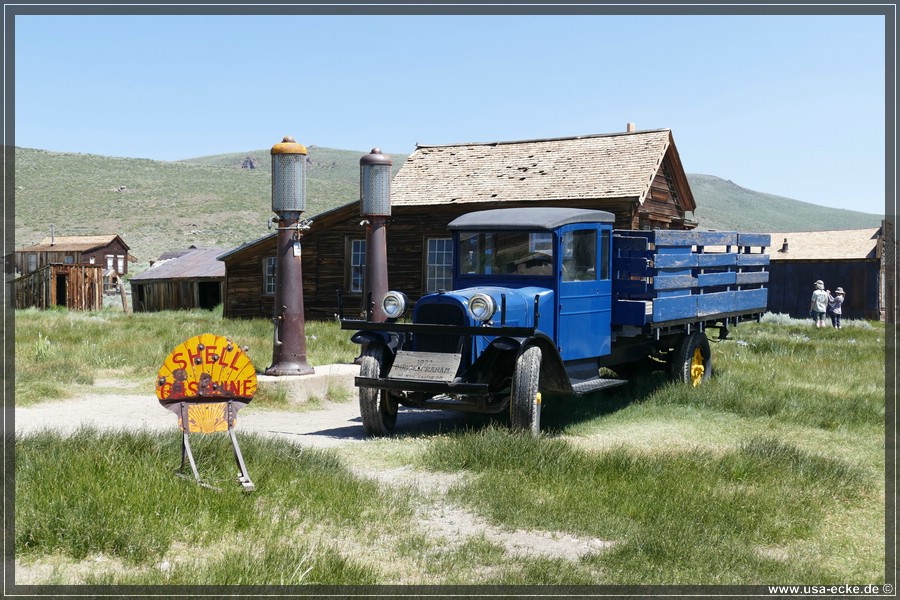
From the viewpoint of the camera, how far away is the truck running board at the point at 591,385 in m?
9.02

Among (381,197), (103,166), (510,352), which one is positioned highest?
(103,166)

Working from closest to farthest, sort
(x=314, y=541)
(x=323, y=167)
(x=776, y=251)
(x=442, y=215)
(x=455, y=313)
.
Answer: (x=314, y=541)
(x=455, y=313)
(x=442, y=215)
(x=776, y=251)
(x=323, y=167)

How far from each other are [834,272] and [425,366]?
91.5 ft

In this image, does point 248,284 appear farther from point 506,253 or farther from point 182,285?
point 506,253

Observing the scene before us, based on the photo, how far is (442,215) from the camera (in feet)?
69.2

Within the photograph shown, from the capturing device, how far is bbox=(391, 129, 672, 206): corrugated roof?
19.0 metres

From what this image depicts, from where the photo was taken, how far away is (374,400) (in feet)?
28.8

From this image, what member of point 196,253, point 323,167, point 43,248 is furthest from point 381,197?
point 323,167

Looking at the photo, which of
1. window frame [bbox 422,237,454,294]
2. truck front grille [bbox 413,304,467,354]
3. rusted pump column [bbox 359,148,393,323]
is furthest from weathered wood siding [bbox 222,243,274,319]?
truck front grille [bbox 413,304,467,354]

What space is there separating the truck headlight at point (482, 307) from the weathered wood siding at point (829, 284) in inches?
1075

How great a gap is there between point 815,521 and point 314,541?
11.1 ft

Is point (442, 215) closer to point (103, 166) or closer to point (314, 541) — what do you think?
point (314, 541)

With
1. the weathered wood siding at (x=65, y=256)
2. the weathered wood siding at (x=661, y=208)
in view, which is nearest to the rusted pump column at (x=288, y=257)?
the weathered wood siding at (x=661, y=208)

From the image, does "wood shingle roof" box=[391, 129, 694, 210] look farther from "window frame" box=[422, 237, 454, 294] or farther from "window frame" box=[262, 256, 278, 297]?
"window frame" box=[262, 256, 278, 297]
